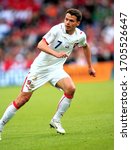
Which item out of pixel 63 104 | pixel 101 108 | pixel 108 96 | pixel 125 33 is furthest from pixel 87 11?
pixel 125 33

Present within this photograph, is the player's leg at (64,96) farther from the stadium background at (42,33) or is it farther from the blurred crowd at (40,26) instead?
the blurred crowd at (40,26)

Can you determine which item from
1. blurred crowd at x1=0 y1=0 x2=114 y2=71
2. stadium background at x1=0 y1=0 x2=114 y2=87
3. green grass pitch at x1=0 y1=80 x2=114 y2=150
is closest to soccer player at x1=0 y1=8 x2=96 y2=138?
green grass pitch at x1=0 y1=80 x2=114 y2=150

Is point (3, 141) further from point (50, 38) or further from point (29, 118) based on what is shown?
point (29, 118)

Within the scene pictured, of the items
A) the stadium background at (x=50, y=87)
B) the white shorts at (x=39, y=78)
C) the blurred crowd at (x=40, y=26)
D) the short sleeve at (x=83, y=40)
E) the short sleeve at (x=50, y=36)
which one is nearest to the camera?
the stadium background at (x=50, y=87)

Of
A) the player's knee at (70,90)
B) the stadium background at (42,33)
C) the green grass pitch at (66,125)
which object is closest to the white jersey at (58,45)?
the player's knee at (70,90)

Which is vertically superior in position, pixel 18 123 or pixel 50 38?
pixel 50 38

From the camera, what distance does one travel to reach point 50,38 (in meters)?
10.3

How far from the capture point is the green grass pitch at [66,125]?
9469 millimetres

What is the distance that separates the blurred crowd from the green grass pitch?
6.04 metres

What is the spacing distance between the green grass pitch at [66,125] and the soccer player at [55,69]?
0.49 metres

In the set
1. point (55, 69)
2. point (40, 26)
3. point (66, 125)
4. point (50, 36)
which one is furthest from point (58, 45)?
point (40, 26)

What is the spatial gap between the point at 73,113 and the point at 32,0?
52.6 ft

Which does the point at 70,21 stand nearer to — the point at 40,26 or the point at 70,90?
the point at 70,90

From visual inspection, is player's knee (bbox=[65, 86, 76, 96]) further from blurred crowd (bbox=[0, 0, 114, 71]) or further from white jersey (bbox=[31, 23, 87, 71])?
blurred crowd (bbox=[0, 0, 114, 71])
